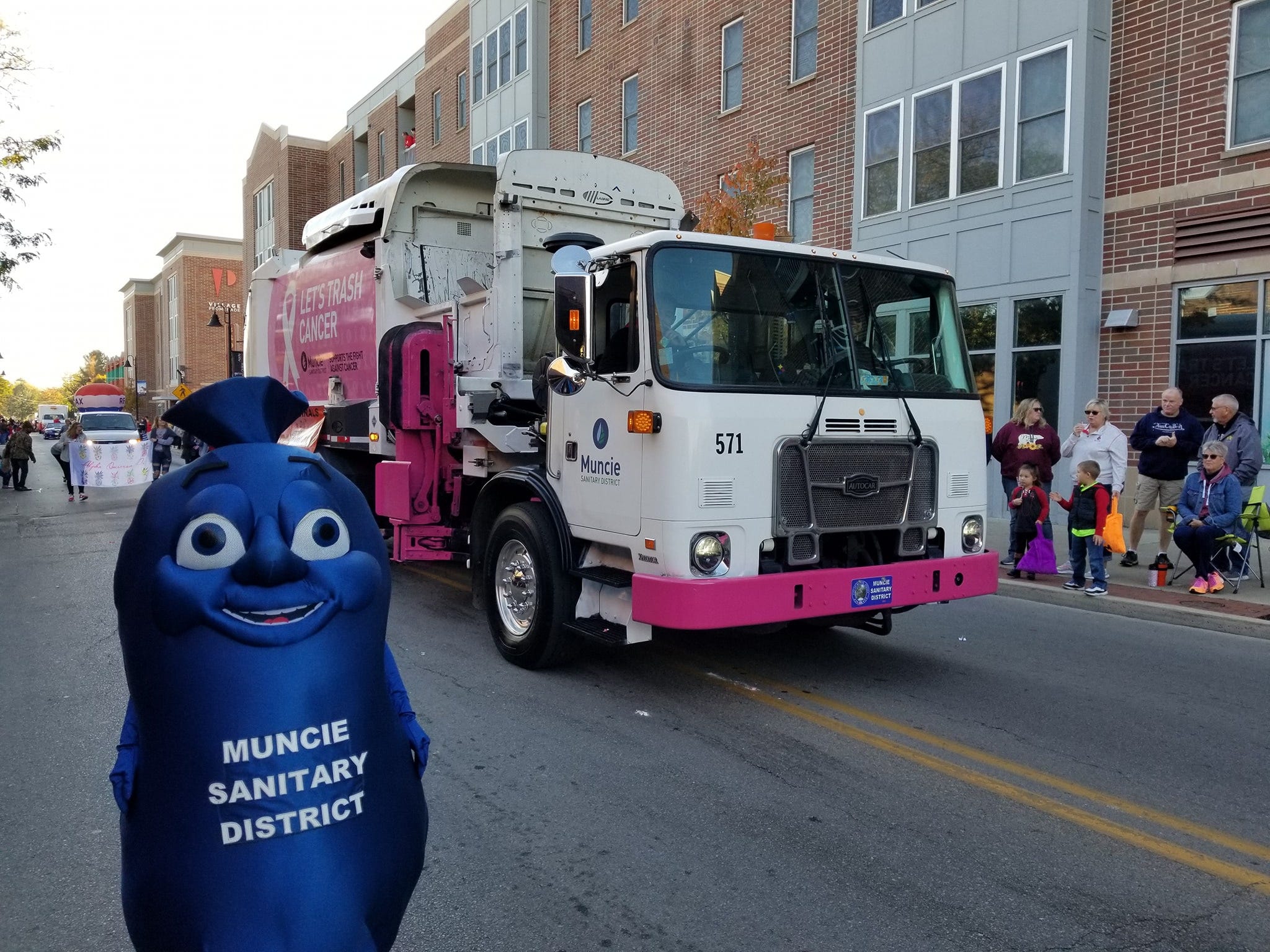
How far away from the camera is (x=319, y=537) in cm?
218

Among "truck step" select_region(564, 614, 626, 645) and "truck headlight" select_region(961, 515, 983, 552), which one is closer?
"truck step" select_region(564, 614, 626, 645)

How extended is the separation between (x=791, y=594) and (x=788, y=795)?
46.8 inches

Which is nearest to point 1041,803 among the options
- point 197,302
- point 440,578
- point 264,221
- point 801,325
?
point 801,325

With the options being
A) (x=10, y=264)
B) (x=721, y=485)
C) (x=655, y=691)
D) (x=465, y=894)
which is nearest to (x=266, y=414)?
(x=465, y=894)

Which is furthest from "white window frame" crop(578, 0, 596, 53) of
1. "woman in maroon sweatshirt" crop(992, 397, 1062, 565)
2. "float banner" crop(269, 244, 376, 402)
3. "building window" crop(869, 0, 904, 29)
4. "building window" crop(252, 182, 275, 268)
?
"building window" crop(252, 182, 275, 268)

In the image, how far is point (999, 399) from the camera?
15.4 meters

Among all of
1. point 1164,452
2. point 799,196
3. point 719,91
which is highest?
point 719,91

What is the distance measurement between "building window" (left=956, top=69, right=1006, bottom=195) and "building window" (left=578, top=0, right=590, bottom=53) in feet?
42.2

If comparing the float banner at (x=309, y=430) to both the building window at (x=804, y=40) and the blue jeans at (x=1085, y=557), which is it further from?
the building window at (x=804, y=40)

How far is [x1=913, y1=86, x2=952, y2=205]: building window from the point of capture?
15.9 meters

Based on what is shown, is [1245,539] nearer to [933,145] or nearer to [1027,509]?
[1027,509]

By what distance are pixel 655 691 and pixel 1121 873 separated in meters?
2.86

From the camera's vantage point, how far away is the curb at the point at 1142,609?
8102 millimetres

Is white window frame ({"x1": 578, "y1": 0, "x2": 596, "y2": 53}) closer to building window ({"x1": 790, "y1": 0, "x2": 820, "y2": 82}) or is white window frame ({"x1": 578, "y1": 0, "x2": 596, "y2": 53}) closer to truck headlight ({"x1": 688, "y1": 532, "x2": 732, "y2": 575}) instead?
building window ({"x1": 790, "y1": 0, "x2": 820, "y2": 82})
